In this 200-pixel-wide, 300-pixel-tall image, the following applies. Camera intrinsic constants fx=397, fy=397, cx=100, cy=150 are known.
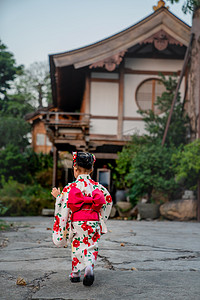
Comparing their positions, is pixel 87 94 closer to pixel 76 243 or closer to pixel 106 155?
pixel 106 155

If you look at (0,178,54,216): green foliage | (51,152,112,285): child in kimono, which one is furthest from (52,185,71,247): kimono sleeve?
(0,178,54,216): green foliage

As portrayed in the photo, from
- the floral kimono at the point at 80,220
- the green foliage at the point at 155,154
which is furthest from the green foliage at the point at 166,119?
the floral kimono at the point at 80,220

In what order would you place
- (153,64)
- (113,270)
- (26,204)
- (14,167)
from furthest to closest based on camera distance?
1. (14,167)
2. (153,64)
3. (26,204)
4. (113,270)

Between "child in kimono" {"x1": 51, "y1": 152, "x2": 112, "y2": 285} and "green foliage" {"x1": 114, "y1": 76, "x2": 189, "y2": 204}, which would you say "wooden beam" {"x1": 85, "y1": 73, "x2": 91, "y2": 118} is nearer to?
"green foliage" {"x1": 114, "y1": 76, "x2": 189, "y2": 204}

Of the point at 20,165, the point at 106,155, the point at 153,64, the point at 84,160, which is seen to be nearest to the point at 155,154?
the point at 106,155

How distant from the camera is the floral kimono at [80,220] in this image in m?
3.21

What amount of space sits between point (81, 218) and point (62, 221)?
0.58ft

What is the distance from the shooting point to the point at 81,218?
324 centimetres

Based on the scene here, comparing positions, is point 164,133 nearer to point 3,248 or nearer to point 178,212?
point 178,212

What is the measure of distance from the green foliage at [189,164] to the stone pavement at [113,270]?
3.92 metres

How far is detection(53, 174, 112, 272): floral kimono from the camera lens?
3.21 meters

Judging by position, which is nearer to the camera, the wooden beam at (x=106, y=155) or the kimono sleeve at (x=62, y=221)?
the kimono sleeve at (x=62, y=221)

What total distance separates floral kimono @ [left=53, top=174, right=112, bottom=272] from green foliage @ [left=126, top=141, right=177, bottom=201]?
7031 mm

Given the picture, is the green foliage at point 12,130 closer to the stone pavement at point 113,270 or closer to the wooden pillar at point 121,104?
the wooden pillar at point 121,104
